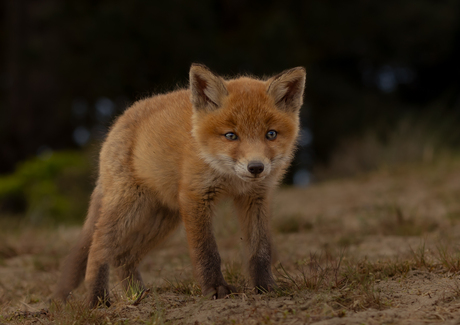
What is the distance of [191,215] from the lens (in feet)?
11.9

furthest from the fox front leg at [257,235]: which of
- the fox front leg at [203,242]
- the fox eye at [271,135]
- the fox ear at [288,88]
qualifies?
the fox ear at [288,88]

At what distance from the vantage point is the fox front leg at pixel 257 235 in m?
3.69

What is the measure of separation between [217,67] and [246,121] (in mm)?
9104

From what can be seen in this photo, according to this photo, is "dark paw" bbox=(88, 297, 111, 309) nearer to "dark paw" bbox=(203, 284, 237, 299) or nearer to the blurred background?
"dark paw" bbox=(203, 284, 237, 299)

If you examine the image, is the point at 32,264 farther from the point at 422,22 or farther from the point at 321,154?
the point at 422,22

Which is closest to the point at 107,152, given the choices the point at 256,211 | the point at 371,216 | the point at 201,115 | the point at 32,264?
the point at 201,115

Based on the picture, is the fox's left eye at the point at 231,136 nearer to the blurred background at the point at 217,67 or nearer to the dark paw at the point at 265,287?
the dark paw at the point at 265,287

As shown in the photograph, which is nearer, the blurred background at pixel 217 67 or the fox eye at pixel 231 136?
the fox eye at pixel 231 136

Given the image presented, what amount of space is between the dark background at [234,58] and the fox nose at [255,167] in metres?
8.01

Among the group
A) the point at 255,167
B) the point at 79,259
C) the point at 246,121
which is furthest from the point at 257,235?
the point at 79,259

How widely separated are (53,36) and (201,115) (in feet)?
39.1

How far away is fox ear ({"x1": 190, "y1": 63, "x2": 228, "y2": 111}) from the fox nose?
68cm

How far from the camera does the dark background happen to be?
12258mm

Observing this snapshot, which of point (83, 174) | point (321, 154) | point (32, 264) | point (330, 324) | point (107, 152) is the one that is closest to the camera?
point (330, 324)
